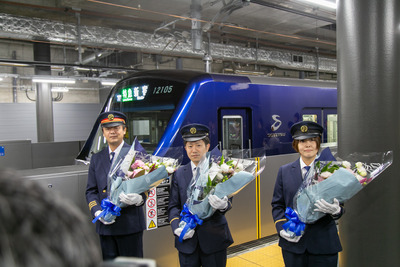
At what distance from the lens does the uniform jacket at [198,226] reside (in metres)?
2.93

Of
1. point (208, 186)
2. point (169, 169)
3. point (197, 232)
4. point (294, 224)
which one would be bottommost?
point (197, 232)

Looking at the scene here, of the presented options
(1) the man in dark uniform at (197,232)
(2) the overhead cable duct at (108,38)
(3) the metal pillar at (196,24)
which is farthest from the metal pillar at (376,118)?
(2) the overhead cable duct at (108,38)

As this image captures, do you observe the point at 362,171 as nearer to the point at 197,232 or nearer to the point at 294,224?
the point at 294,224

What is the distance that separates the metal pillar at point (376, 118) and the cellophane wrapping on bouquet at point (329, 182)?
0.73 metres

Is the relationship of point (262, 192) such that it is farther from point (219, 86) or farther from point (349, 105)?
point (349, 105)

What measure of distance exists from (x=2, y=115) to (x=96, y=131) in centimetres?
1703

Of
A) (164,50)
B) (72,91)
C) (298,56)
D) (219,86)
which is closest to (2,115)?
(72,91)

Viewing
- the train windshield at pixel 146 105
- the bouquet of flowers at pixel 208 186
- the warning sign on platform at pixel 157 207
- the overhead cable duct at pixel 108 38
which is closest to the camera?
the bouquet of flowers at pixel 208 186

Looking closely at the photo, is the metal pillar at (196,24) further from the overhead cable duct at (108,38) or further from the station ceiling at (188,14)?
the overhead cable duct at (108,38)

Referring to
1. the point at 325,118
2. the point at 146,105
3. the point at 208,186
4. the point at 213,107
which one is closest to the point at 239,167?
the point at 208,186

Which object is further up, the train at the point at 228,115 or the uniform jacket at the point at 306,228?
the train at the point at 228,115

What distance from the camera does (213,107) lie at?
19.0 ft

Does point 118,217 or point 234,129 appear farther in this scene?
point 234,129

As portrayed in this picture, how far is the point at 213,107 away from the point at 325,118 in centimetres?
312
